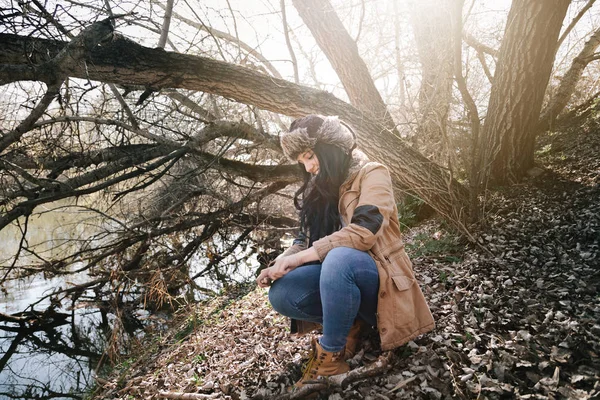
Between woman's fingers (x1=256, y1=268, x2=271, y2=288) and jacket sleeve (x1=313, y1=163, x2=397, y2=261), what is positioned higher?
jacket sleeve (x1=313, y1=163, x2=397, y2=261)

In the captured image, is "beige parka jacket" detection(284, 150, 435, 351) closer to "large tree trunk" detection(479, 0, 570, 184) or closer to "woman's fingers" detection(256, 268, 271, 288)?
"woman's fingers" detection(256, 268, 271, 288)

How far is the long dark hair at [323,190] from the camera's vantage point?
2.17 m

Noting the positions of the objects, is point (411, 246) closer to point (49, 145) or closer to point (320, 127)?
point (320, 127)

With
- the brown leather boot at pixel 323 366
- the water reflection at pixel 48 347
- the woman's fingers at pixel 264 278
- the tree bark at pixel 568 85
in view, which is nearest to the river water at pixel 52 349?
the water reflection at pixel 48 347

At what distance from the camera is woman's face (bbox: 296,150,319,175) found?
222cm

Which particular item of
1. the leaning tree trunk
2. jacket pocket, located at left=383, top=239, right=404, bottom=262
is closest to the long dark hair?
jacket pocket, located at left=383, top=239, right=404, bottom=262

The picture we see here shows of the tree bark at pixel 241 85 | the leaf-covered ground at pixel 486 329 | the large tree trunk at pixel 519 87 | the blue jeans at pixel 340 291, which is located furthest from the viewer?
the large tree trunk at pixel 519 87

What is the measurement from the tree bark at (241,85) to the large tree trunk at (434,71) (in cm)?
42

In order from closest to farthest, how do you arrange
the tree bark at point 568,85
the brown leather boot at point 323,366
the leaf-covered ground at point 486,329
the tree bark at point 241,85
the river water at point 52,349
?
the leaf-covered ground at point 486,329 < the brown leather boot at point 323,366 < the tree bark at point 241,85 < the river water at point 52,349 < the tree bark at point 568,85

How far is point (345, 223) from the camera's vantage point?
7.34 ft

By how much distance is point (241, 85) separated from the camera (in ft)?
12.2

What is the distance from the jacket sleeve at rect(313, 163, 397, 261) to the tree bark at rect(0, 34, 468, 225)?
197cm

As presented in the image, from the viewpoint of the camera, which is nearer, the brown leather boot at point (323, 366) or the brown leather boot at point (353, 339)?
the brown leather boot at point (323, 366)

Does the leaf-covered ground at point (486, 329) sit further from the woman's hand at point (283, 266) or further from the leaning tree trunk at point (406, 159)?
the woman's hand at point (283, 266)
